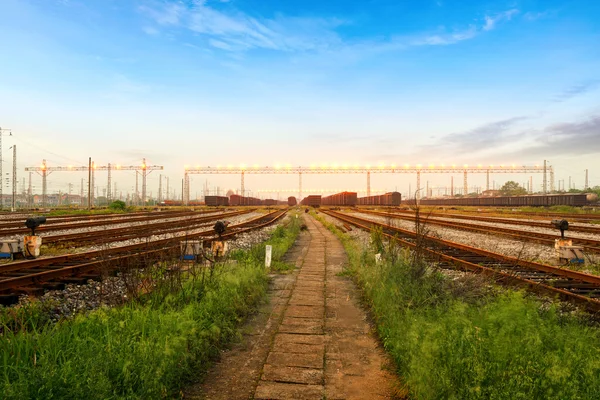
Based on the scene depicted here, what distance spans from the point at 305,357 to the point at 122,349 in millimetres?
2039

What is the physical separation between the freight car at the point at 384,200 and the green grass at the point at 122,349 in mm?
66467

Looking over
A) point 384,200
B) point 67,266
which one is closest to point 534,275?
point 67,266

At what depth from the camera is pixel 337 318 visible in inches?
242

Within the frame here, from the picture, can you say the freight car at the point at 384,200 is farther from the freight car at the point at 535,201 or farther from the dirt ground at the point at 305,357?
the dirt ground at the point at 305,357

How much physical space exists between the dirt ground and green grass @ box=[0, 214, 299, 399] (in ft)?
0.97

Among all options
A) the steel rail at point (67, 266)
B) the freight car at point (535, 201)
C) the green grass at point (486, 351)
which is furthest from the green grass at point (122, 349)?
the freight car at point (535, 201)

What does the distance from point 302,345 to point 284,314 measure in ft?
4.46

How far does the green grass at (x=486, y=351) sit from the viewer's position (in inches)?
116

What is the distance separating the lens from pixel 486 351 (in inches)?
132

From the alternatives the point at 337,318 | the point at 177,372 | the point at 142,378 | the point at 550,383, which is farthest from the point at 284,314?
the point at 550,383

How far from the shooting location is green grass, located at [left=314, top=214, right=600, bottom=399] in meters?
2.94

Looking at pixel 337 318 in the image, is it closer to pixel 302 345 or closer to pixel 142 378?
pixel 302 345

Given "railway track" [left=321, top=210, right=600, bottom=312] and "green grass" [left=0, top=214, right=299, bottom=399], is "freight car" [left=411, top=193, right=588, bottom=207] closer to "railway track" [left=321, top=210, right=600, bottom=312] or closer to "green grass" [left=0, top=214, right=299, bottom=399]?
"railway track" [left=321, top=210, right=600, bottom=312]

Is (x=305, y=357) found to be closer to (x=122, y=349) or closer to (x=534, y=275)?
(x=122, y=349)
